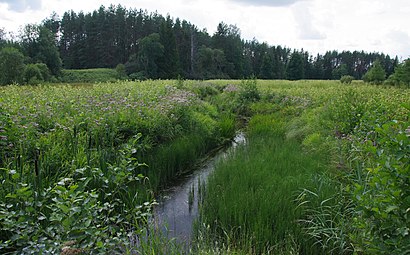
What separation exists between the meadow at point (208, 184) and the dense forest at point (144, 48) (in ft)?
138

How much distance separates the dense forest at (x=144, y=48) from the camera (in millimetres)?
48938

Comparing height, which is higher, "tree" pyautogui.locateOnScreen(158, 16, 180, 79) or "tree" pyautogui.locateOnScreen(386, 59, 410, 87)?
"tree" pyautogui.locateOnScreen(158, 16, 180, 79)

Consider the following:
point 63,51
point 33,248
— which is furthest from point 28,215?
point 63,51

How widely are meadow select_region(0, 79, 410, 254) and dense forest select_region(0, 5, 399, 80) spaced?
138 ft

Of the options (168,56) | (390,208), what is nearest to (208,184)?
(390,208)

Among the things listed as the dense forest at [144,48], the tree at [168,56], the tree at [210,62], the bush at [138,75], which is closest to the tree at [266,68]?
the dense forest at [144,48]

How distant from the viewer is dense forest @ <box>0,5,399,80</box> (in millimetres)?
48938

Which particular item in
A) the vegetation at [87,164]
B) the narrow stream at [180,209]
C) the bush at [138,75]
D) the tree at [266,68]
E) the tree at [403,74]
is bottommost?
the narrow stream at [180,209]

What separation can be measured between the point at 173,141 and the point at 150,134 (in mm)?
734

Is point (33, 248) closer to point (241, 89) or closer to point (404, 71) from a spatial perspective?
point (241, 89)

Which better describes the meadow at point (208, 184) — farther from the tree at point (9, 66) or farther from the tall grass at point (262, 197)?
the tree at point (9, 66)

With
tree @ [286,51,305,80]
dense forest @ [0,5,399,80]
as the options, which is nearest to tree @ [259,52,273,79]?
dense forest @ [0,5,399,80]

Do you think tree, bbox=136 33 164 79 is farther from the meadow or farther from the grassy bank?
the grassy bank

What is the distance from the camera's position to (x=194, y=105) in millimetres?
11820
